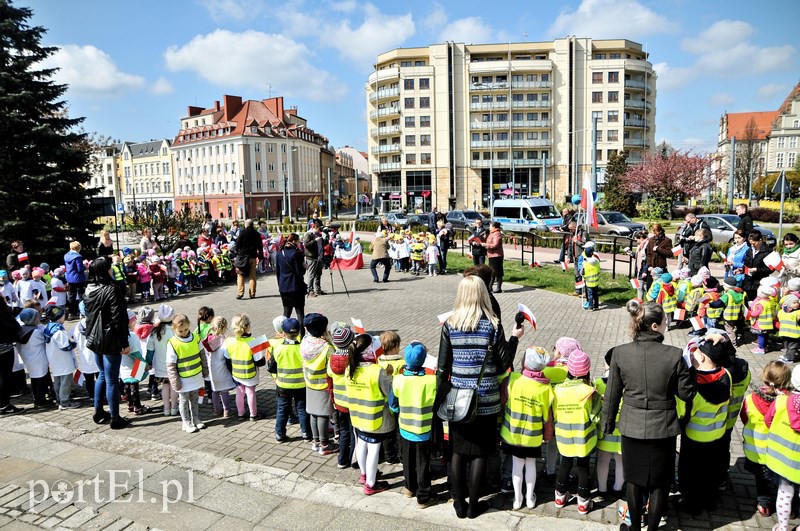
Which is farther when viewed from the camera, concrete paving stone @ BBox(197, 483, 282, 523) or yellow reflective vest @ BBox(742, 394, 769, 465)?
concrete paving stone @ BBox(197, 483, 282, 523)

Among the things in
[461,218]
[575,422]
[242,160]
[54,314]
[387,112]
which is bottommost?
[575,422]

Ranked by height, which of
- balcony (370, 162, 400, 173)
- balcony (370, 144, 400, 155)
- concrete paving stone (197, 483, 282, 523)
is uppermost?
balcony (370, 144, 400, 155)

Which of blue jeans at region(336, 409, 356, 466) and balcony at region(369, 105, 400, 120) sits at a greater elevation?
balcony at region(369, 105, 400, 120)

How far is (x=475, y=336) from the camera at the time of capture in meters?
4.23

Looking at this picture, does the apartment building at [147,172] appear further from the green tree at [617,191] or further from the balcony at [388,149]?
the green tree at [617,191]

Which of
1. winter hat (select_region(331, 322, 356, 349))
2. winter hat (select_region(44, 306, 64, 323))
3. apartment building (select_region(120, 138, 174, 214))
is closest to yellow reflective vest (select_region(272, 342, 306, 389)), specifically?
winter hat (select_region(331, 322, 356, 349))

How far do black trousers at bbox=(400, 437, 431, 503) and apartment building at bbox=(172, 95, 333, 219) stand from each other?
247ft

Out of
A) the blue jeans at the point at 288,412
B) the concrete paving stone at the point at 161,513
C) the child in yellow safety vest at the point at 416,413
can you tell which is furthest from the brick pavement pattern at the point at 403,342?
the concrete paving stone at the point at 161,513

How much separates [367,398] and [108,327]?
11.4 ft

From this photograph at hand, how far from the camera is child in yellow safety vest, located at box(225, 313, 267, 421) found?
6.45 m

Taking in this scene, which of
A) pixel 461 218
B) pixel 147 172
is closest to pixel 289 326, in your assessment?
pixel 461 218

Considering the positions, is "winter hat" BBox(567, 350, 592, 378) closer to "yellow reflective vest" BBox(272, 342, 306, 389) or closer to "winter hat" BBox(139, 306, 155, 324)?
"yellow reflective vest" BBox(272, 342, 306, 389)

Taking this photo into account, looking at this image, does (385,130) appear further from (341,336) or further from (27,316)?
(341,336)

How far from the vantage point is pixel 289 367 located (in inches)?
230
